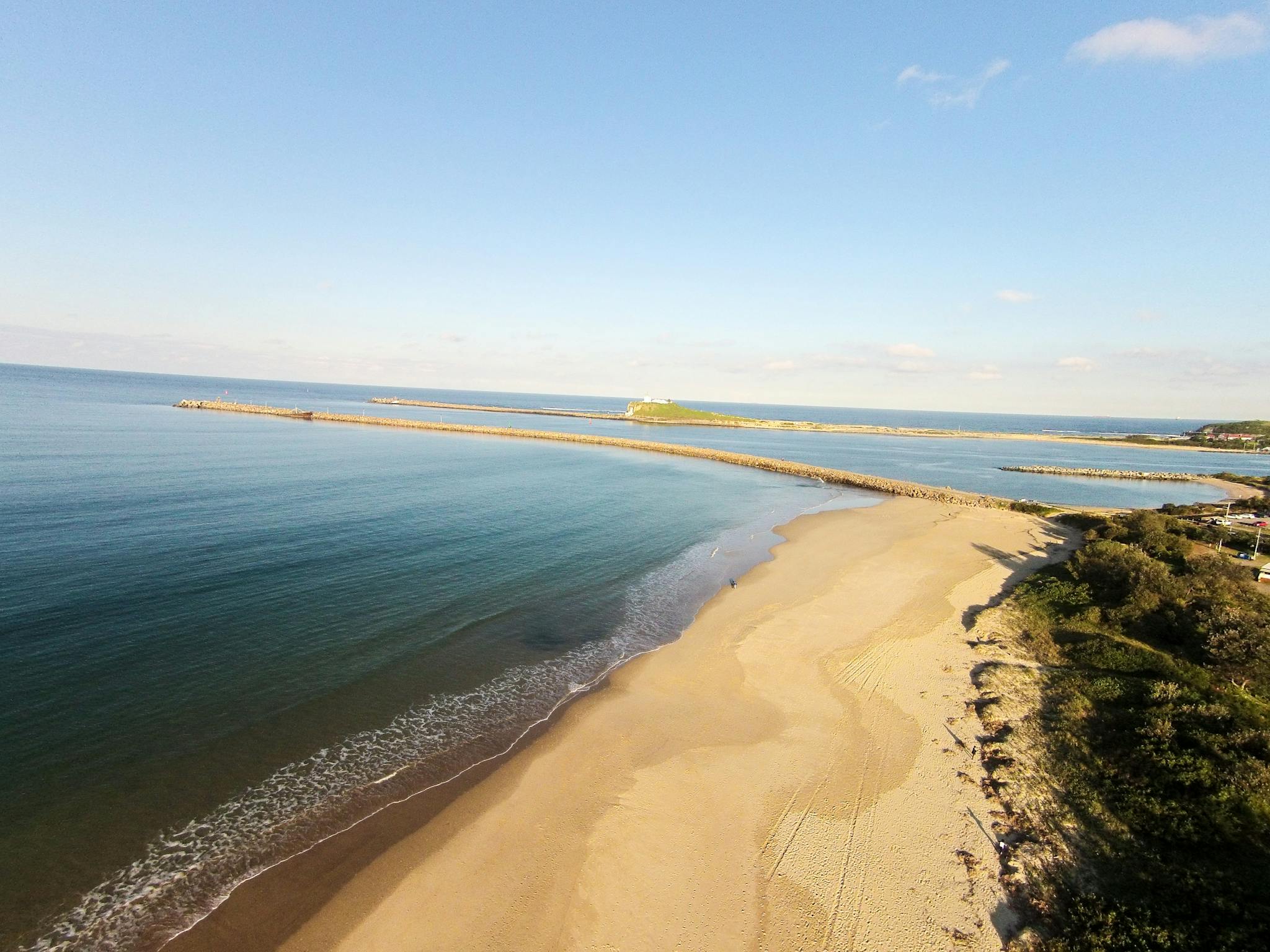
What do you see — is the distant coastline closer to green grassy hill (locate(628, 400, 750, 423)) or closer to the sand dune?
green grassy hill (locate(628, 400, 750, 423))

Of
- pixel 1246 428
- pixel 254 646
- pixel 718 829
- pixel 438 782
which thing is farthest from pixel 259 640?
pixel 1246 428

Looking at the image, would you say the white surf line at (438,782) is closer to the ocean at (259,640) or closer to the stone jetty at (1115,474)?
the ocean at (259,640)

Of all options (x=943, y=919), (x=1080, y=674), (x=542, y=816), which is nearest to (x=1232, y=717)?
(x=1080, y=674)

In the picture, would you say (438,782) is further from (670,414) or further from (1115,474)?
(670,414)

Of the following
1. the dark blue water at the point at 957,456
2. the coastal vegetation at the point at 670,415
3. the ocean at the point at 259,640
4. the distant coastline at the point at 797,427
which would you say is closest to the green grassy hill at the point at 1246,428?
the distant coastline at the point at 797,427

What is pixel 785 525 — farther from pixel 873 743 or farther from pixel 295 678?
pixel 295 678

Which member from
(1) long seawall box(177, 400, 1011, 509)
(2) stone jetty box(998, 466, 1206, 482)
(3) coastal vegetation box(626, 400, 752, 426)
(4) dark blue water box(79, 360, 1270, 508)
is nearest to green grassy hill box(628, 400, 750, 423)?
(3) coastal vegetation box(626, 400, 752, 426)
